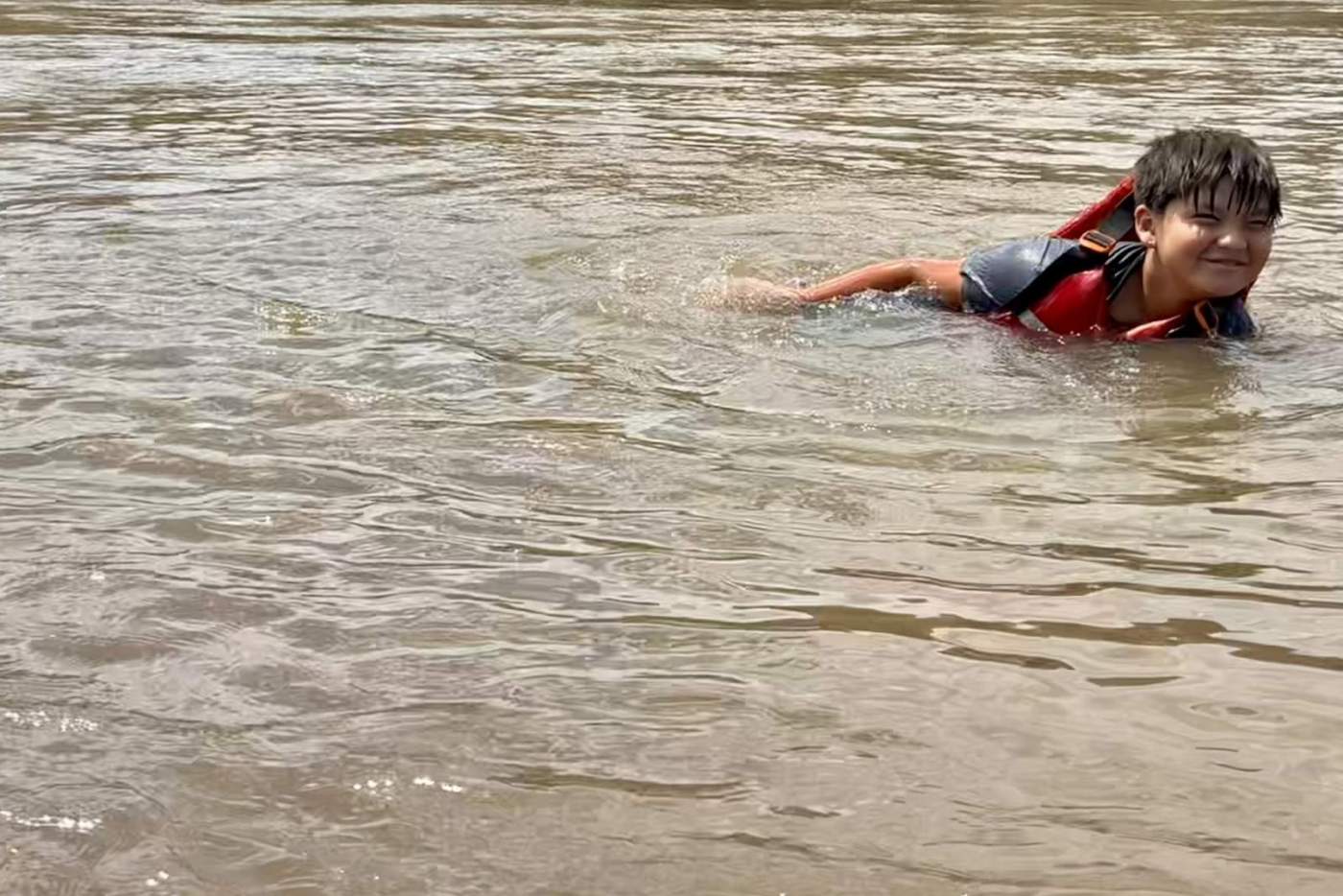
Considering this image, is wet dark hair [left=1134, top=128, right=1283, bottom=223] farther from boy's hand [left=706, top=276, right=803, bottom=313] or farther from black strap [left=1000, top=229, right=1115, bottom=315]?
boy's hand [left=706, top=276, right=803, bottom=313]

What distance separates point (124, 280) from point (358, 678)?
3.23m

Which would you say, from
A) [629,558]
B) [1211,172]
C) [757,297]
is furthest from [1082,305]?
[629,558]

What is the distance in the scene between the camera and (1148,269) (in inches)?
217

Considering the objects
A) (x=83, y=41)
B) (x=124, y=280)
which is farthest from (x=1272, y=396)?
(x=83, y=41)

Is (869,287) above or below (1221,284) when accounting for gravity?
below

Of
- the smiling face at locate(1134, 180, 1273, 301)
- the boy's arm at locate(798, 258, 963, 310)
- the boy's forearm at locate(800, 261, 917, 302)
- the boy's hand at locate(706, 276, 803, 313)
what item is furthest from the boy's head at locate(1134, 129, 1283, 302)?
the boy's hand at locate(706, 276, 803, 313)

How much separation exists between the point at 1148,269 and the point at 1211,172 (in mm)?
369

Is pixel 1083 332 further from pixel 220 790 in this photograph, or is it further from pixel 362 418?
pixel 220 790

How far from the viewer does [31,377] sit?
4.61 meters

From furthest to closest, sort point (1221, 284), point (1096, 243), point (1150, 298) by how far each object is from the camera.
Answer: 1. point (1096, 243)
2. point (1150, 298)
3. point (1221, 284)

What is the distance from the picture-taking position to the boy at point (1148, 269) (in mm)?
5277

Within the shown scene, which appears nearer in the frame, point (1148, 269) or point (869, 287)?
A: point (1148, 269)

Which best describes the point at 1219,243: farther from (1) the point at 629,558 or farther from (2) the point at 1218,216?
(1) the point at 629,558

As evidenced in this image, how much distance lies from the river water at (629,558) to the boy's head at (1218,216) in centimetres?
25
